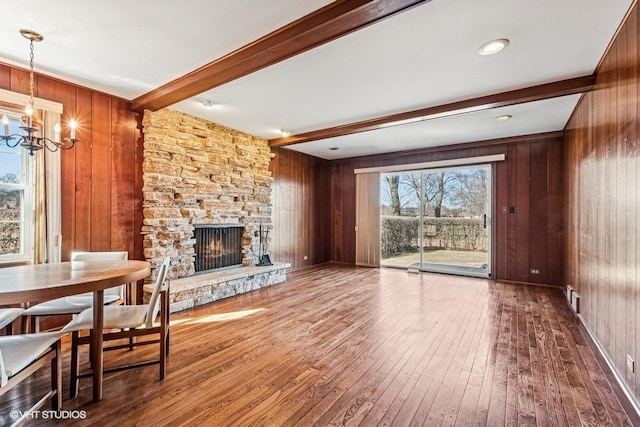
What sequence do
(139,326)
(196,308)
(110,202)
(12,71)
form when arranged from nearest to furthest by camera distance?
(139,326)
(12,71)
(110,202)
(196,308)

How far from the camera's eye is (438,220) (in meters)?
6.45

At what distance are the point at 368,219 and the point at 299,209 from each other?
1.63 metres

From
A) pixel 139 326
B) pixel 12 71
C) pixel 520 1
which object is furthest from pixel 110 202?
pixel 520 1

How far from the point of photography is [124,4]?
2010mm

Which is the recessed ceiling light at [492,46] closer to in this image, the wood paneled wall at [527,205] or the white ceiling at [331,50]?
the white ceiling at [331,50]

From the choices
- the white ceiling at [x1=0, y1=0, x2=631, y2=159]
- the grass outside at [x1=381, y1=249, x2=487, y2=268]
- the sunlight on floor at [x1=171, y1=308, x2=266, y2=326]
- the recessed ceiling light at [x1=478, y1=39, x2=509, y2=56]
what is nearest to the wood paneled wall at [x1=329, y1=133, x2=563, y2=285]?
the grass outside at [x1=381, y1=249, x2=487, y2=268]

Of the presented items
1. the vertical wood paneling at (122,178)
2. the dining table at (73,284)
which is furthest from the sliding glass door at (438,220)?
the dining table at (73,284)

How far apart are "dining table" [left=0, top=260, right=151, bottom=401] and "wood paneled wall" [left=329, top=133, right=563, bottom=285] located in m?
5.71

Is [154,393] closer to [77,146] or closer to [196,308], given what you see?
[196,308]

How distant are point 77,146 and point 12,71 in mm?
802

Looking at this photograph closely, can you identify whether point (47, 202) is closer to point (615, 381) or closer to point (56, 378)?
point (56, 378)

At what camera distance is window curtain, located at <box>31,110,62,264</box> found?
9.73 ft

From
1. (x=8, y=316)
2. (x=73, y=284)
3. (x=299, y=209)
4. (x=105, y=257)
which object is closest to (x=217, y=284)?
(x=105, y=257)

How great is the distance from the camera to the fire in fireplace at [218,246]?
4574 millimetres
